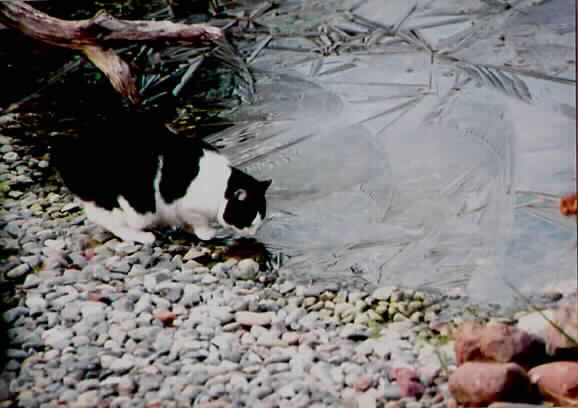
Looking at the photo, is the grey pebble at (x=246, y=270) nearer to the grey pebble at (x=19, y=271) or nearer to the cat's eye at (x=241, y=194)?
the cat's eye at (x=241, y=194)

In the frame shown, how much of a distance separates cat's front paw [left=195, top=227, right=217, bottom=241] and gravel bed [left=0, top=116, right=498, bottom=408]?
4 centimetres

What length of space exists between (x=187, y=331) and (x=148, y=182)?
48 centimetres

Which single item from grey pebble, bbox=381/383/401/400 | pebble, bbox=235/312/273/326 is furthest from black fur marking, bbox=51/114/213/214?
grey pebble, bbox=381/383/401/400

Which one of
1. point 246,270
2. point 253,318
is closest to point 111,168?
point 246,270

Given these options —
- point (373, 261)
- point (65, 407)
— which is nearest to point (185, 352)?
point (65, 407)

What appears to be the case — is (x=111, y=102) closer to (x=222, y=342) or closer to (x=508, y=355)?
(x=222, y=342)

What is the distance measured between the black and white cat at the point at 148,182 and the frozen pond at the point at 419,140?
127 mm

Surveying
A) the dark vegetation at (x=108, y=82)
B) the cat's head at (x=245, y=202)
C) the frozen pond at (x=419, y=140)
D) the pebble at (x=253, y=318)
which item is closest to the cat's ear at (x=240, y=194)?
the cat's head at (x=245, y=202)

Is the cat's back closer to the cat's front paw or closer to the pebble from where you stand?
the cat's front paw

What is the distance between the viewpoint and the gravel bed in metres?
1.59

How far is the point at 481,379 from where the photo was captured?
1.50 m

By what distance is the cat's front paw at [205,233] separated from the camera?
2092 mm

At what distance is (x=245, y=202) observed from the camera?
2.03m

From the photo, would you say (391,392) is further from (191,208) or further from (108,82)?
(108,82)
